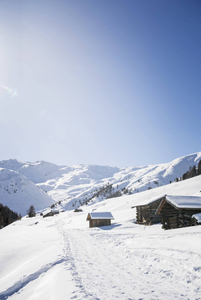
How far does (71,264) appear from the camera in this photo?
8844 mm

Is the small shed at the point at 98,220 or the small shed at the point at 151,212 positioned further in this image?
the small shed at the point at 98,220

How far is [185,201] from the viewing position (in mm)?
20562

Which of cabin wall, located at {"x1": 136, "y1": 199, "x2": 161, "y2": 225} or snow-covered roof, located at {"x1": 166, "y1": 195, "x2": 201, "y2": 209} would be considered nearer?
snow-covered roof, located at {"x1": 166, "y1": 195, "x2": 201, "y2": 209}

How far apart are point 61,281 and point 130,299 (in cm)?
296

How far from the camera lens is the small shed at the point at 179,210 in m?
19.6

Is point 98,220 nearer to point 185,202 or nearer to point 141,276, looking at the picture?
point 185,202

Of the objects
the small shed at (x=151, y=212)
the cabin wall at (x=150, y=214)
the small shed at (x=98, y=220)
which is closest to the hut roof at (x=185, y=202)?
the small shed at (x=151, y=212)

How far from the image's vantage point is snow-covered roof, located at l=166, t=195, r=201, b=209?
1973 centimetres

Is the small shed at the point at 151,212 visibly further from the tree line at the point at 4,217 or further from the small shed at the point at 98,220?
the tree line at the point at 4,217

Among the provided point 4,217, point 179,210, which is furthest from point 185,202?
point 4,217

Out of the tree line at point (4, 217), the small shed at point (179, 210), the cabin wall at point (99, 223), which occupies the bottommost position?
the tree line at point (4, 217)

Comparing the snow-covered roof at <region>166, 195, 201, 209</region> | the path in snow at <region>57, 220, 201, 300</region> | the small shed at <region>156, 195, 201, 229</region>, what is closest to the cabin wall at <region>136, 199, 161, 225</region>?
the small shed at <region>156, 195, 201, 229</region>

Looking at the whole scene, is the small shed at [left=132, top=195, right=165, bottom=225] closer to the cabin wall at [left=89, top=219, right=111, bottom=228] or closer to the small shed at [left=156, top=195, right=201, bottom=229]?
the cabin wall at [left=89, top=219, right=111, bottom=228]

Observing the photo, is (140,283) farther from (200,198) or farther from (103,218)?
(103,218)
